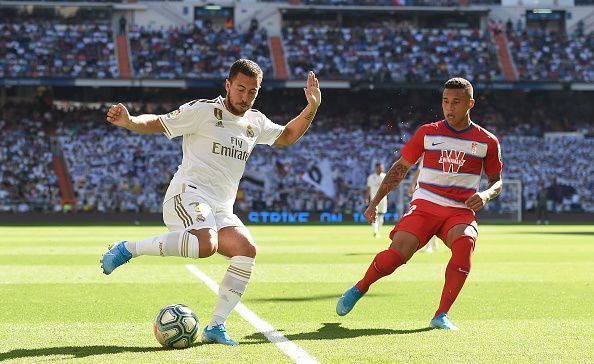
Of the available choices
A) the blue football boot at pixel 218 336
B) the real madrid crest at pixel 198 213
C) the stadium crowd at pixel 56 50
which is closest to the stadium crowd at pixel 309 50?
the stadium crowd at pixel 56 50

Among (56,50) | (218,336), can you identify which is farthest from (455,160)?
(56,50)

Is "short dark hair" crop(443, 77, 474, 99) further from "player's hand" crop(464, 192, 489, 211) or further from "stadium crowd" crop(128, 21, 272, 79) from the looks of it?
"stadium crowd" crop(128, 21, 272, 79)

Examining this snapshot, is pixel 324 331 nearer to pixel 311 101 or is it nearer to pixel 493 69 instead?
pixel 311 101

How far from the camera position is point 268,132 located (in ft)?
26.9

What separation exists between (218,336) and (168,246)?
772mm

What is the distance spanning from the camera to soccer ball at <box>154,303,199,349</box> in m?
7.08

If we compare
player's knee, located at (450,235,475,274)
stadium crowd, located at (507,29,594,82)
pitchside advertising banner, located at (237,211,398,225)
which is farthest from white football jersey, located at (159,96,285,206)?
stadium crowd, located at (507,29,594,82)

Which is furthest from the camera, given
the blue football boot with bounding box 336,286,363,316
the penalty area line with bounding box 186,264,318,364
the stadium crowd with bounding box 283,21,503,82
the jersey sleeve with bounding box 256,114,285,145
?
the stadium crowd with bounding box 283,21,503,82

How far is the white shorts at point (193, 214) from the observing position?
7.48m

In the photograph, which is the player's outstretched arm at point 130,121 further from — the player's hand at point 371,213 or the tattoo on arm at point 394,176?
the tattoo on arm at point 394,176

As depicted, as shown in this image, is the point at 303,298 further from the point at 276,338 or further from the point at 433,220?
the point at 276,338

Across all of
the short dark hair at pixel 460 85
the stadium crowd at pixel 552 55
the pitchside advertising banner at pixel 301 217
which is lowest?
the pitchside advertising banner at pixel 301 217

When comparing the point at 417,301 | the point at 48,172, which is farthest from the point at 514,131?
the point at 417,301

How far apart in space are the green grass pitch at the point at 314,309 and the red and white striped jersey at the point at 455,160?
1176 millimetres
